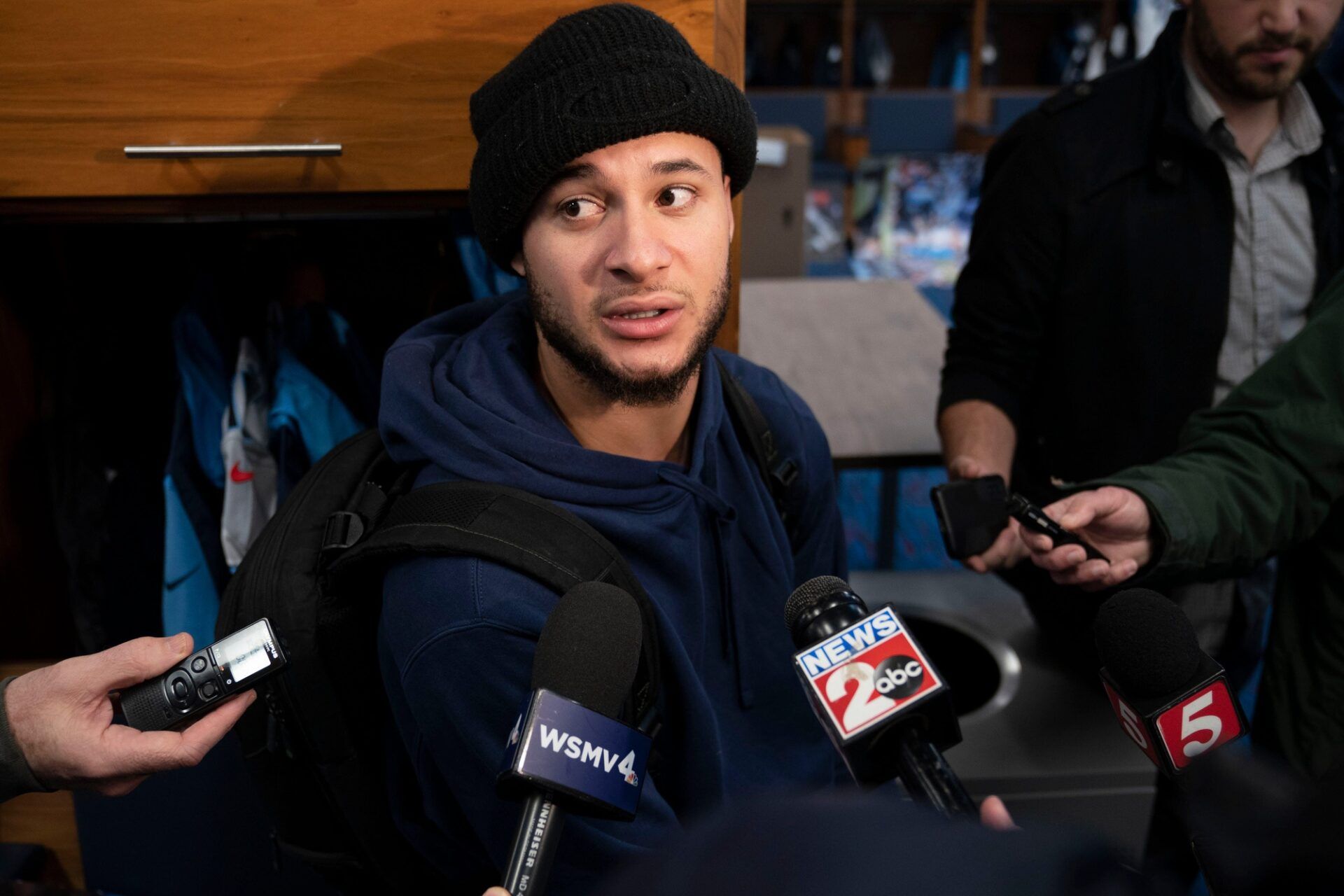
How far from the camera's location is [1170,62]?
164 centimetres

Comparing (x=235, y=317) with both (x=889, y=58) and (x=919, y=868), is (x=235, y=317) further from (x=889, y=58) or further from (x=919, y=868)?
(x=889, y=58)

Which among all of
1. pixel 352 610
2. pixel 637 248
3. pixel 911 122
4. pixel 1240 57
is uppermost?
pixel 911 122

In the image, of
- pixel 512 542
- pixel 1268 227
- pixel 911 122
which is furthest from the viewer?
pixel 911 122

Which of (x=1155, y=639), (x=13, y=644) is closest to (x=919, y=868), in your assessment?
(x=1155, y=639)

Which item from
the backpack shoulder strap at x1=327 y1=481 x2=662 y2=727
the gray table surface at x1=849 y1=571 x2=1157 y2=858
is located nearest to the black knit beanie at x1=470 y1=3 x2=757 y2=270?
the backpack shoulder strap at x1=327 y1=481 x2=662 y2=727

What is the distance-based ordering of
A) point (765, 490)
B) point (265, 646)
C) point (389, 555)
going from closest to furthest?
point (265, 646)
point (389, 555)
point (765, 490)

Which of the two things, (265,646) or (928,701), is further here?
(265,646)

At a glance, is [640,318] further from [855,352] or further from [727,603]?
[855,352]

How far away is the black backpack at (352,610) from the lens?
3.11 feet

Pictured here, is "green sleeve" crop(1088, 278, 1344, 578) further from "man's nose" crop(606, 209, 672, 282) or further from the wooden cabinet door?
the wooden cabinet door

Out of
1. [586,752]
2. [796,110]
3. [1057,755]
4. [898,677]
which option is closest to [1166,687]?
[898,677]

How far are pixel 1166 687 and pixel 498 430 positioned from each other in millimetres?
635

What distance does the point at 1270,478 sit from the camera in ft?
3.96

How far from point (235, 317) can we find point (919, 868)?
1553 millimetres
